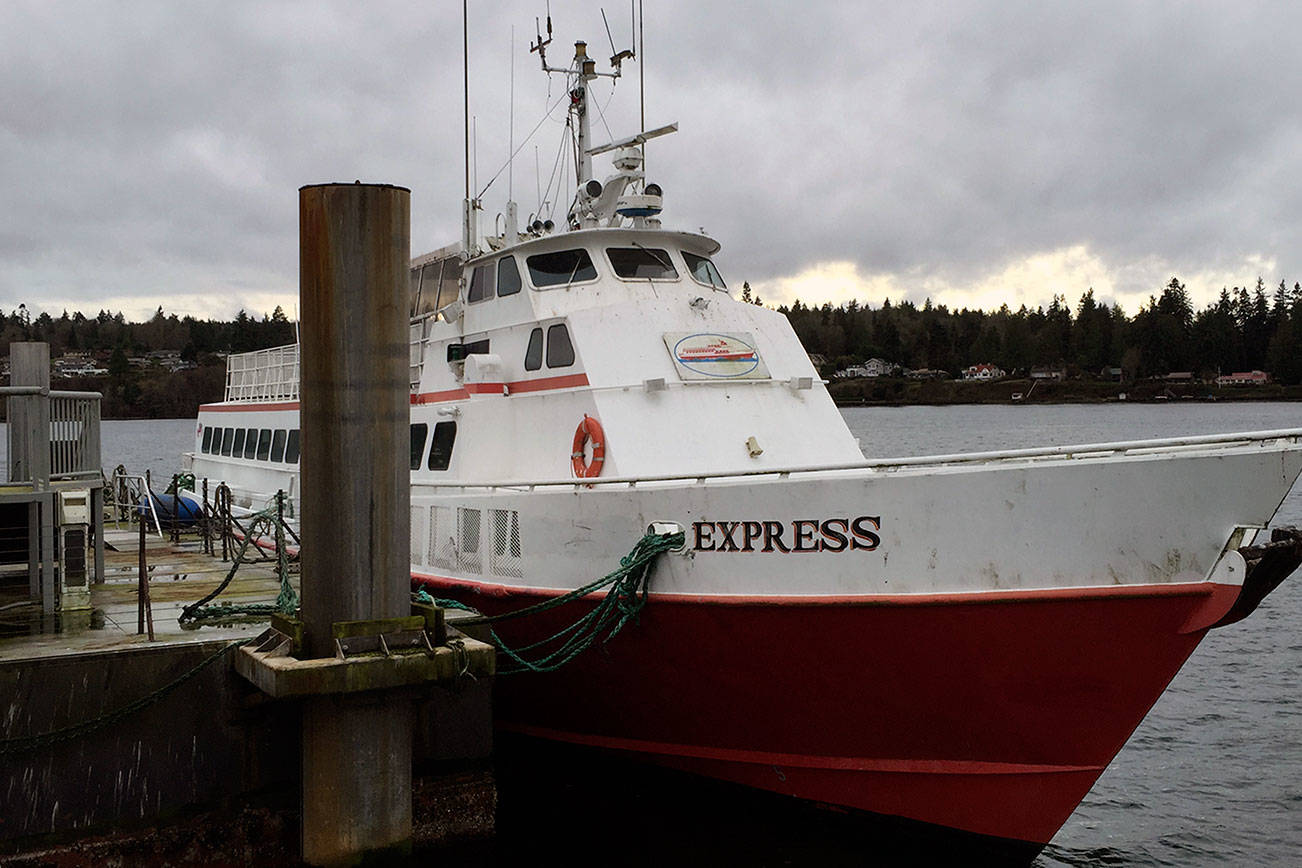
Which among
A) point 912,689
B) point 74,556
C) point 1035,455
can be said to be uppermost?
point 1035,455

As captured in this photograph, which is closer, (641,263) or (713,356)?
(713,356)

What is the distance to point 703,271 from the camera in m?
12.7

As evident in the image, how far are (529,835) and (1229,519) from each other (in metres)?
6.45

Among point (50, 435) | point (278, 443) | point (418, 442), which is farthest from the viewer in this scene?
point (278, 443)

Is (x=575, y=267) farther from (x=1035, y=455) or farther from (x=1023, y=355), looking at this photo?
(x=1023, y=355)

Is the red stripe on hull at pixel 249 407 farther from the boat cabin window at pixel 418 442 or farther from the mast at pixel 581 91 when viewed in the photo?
the mast at pixel 581 91

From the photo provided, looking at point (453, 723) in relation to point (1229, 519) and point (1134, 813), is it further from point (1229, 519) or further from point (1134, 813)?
point (1134, 813)

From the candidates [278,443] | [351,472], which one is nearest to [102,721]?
[351,472]

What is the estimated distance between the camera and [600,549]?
31.6 feet

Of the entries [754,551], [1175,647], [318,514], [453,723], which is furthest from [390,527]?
[1175,647]

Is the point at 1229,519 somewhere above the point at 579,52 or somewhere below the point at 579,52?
below

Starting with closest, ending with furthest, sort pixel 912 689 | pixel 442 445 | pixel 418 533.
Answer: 1. pixel 912 689
2. pixel 418 533
3. pixel 442 445

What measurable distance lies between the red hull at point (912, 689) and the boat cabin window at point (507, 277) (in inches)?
144

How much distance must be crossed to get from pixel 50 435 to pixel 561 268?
16.9 ft
